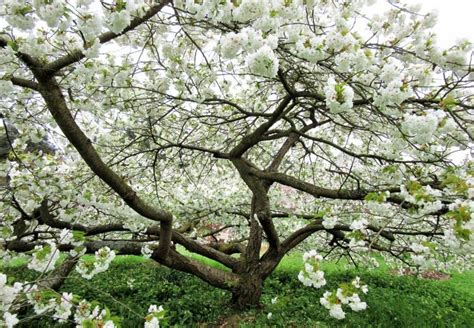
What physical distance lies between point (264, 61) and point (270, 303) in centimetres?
430

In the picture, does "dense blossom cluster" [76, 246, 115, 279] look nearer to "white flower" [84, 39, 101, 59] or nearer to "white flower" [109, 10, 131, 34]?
"white flower" [84, 39, 101, 59]

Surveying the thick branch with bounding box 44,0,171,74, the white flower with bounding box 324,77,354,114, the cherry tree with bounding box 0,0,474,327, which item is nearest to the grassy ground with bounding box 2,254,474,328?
the cherry tree with bounding box 0,0,474,327

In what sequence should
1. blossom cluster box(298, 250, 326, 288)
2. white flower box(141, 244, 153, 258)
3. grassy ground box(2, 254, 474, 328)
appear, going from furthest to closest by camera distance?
grassy ground box(2, 254, 474, 328) → white flower box(141, 244, 153, 258) → blossom cluster box(298, 250, 326, 288)

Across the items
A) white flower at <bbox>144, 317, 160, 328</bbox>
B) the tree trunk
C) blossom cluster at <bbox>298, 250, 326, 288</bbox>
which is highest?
the tree trunk

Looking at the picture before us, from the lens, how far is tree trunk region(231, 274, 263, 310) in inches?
191

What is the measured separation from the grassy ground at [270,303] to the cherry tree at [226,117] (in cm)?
51

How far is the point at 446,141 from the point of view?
3.22 metres

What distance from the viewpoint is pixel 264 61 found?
1933mm

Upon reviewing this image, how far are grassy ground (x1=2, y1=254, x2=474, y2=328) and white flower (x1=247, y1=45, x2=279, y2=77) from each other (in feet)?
9.31

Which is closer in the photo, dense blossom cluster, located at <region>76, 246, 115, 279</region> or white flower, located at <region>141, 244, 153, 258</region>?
A: dense blossom cluster, located at <region>76, 246, 115, 279</region>

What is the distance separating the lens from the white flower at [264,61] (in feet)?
6.24

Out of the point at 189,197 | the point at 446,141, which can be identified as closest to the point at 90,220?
the point at 189,197

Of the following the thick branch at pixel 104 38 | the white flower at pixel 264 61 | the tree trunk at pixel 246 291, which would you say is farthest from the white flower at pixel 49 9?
the tree trunk at pixel 246 291

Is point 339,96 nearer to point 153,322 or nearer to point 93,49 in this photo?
point 93,49
